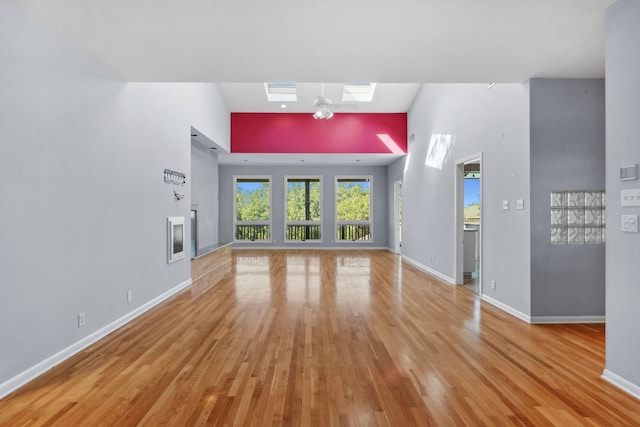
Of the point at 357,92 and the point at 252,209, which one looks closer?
the point at 357,92

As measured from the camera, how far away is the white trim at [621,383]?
98.3 inches

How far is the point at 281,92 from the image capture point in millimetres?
9211

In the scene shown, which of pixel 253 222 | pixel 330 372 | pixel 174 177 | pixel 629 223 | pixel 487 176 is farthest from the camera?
pixel 253 222

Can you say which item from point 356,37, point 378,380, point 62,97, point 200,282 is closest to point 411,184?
point 200,282

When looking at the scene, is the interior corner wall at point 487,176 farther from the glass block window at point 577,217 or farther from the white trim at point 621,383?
the white trim at point 621,383

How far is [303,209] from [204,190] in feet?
12.0

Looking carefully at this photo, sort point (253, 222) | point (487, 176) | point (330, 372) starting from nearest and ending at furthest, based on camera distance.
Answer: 1. point (330, 372)
2. point (487, 176)
3. point (253, 222)

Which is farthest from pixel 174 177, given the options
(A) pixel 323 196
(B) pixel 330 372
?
(A) pixel 323 196

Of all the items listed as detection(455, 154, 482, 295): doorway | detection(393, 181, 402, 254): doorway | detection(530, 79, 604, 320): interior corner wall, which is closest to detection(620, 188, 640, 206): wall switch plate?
detection(530, 79, 604, 320): interior corner wall

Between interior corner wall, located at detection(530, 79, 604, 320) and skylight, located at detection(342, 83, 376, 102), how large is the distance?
529 cm

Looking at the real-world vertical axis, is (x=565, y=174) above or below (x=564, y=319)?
above

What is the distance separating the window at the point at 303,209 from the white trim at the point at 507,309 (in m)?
7.35

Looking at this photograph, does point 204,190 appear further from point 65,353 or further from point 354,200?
point 65,353

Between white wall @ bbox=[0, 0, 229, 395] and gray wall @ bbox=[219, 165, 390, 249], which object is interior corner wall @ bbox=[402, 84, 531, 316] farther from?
white wall @ bbox=[0, 0, 229, 395]
